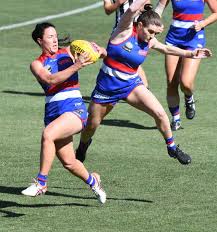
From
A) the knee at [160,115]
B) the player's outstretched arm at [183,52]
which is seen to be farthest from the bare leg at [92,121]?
the player's outstretched arm at [183,52]

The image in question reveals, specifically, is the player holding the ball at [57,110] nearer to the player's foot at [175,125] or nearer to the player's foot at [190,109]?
the player's foot at [175,125]

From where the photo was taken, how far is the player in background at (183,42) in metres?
16.3

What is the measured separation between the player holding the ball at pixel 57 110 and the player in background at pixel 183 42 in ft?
16.2

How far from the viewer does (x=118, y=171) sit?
13.2m

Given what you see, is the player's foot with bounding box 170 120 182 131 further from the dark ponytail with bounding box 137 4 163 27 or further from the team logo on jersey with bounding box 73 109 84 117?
the team logo on jersey with bounding box 73 109 84 117

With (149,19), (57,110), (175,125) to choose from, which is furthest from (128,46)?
(175,125)

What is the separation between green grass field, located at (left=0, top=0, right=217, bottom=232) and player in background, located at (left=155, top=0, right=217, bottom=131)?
0.51m

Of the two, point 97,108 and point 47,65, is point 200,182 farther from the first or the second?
point 47,65

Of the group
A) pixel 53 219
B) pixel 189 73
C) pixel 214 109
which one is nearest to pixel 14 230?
pixel 53 219

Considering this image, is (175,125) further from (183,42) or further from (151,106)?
(151,106)

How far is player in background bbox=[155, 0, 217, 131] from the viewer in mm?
16328

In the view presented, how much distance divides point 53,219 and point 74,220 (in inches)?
8.9

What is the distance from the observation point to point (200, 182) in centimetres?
1255

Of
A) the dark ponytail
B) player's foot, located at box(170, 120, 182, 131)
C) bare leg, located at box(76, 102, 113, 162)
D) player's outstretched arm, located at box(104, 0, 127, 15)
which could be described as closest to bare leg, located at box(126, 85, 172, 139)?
bare leg, located at box(76, 102, 113, 162)
